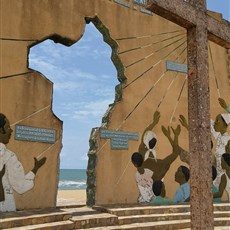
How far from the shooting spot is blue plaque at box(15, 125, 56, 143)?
24.0 ft

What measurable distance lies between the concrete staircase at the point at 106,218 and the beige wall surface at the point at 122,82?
29.2 inches

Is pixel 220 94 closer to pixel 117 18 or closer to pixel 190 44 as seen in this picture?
pixel 117 18

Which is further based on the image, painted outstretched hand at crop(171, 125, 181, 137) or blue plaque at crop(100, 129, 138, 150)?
painted outstretched hand at crop(171, 125, 181, 137)

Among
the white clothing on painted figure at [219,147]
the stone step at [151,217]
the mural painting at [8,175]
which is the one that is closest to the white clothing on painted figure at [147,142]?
the stone step at [151,217]

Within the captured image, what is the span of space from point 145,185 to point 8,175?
381 cm

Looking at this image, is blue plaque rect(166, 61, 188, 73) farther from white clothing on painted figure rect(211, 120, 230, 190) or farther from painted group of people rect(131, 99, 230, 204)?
white clothing on painted figure rect(211, 120, 230, 190)

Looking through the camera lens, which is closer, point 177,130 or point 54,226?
point 54,226

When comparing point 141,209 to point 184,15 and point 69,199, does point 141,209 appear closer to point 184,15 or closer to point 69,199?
point 69,199

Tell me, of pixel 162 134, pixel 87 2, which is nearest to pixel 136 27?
pixel 87 2

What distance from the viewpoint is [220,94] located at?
11.6 m

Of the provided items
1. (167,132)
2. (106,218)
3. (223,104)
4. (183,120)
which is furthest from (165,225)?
(223,104)

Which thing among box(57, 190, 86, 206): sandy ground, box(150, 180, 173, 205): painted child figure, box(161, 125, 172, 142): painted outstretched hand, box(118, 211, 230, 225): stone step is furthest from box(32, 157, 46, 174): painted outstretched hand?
box(161, 125, 172, 142): painted outstretched hand

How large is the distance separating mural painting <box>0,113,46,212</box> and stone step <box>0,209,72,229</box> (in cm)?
41

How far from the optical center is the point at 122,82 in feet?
30.8
